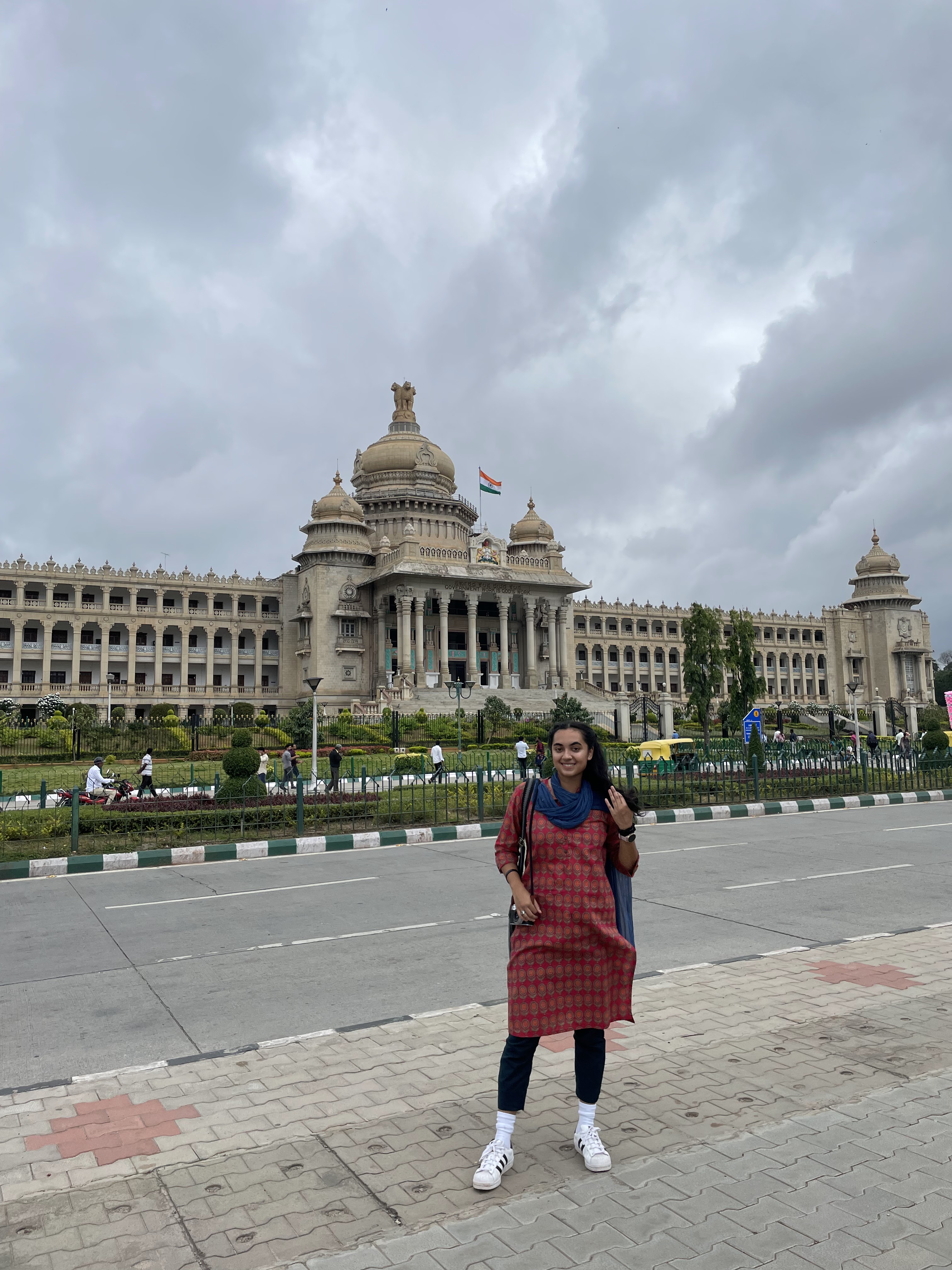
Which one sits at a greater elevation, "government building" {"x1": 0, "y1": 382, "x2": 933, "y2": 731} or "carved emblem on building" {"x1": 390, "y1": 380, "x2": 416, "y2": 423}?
"carved emblem on building" {"x1": 390, "y1": 380, "x2": 416, "y2": 423}

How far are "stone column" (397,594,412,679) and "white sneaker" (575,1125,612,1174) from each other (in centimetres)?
4924

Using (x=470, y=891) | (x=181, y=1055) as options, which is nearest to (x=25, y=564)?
(x=470, y=891)

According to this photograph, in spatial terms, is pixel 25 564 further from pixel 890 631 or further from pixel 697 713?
pixel 890 631

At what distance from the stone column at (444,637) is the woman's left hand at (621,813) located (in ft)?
158

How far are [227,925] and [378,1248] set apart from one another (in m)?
6.20

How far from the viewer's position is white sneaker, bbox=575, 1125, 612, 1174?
154 inches

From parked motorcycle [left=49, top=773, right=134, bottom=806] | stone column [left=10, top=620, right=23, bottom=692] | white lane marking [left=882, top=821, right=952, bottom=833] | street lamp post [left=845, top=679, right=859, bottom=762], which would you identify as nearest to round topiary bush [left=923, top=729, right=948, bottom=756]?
street lamp post [left=845, top=679, right=859, bottom=762]

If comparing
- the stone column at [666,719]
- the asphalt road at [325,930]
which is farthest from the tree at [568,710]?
the asphalt road at [325,930]

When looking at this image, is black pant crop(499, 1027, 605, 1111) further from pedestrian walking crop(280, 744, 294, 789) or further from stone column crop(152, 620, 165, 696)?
stone column crop(152, 620, 165, 696)

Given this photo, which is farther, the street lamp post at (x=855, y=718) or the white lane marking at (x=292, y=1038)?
the street lamp post at (x=855, y=718)

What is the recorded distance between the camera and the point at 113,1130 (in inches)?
176

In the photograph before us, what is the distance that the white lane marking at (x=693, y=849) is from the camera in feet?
45.4

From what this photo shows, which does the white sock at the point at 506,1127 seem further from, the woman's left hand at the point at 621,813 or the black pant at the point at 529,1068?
the woman's left hand at the point at 621,813

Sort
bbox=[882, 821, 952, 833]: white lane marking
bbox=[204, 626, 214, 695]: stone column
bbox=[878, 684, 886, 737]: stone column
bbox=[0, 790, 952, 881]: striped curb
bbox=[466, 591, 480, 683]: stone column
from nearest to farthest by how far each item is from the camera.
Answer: bbox=[0, 790, 952, 881]: striped curb → bbox=[882, 821, 952, 833]: white lane marking → bbox=[466, 591, 480, 683]: stone column → bbox=[878, 684, 886, 737]: stone column → bbox=[204, 626, 214, 695]: stone column
